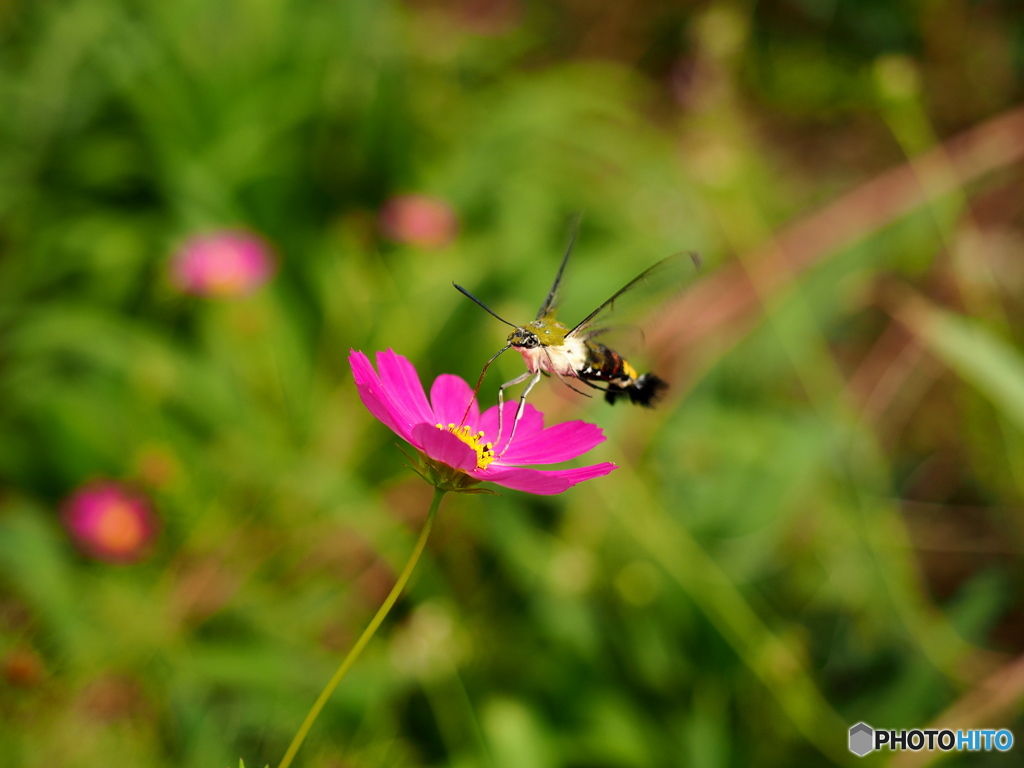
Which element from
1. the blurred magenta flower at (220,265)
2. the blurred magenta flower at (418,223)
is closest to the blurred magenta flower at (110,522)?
the blurred magenta flower at (220,265)

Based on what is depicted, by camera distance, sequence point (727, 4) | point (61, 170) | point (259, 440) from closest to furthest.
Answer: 1. point (259, 440)
2. point (61, 170)
3. point (727, 4)

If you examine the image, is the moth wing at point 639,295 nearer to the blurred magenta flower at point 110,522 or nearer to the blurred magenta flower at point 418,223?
the blurred magenta flower at point 110,522

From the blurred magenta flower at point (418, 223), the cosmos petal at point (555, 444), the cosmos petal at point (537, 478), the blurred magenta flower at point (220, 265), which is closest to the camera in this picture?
the cosmos petal at point (537, 478)

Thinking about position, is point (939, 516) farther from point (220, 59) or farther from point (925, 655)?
point (220, 59)

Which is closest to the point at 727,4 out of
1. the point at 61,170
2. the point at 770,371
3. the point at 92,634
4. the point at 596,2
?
the point at 596,2

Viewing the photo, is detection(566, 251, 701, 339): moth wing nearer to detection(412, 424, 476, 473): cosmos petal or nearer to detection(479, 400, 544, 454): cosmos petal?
detection(479, 400, 544, 454): cosmos petal

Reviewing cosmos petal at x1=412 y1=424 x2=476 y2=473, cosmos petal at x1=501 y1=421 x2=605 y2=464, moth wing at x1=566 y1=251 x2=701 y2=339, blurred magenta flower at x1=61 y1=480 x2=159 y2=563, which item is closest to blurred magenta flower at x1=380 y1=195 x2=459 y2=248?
blurred magenta flower at x1=61 y1=480 x2=159 y2=563
